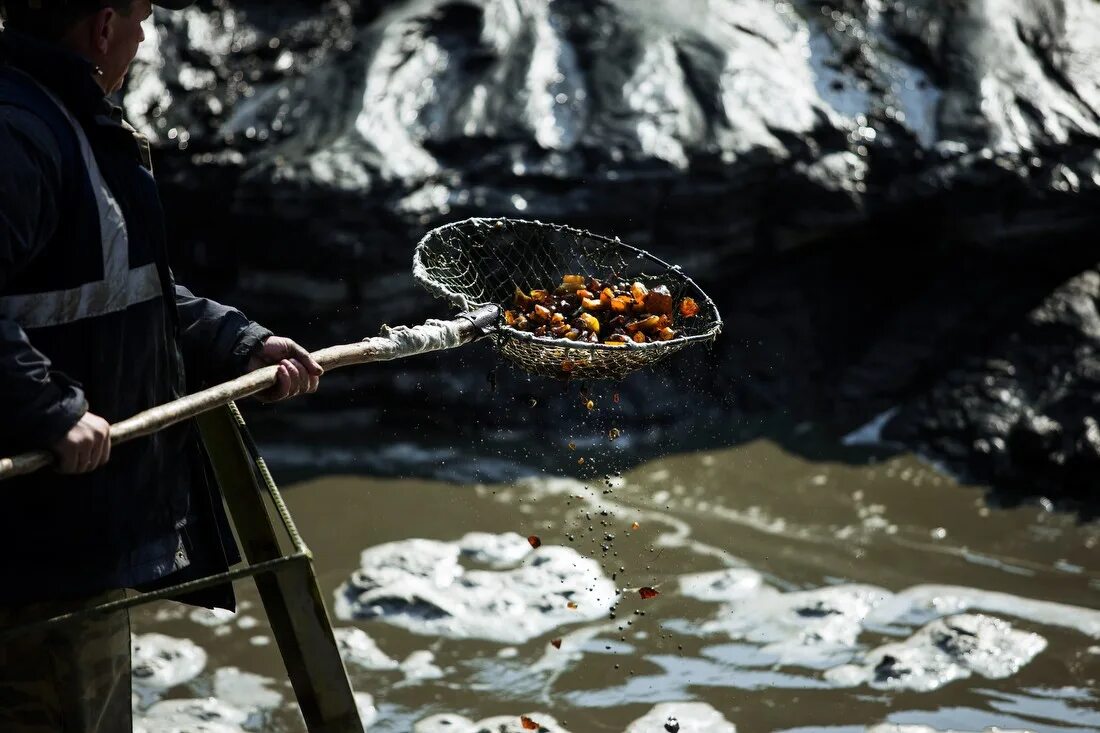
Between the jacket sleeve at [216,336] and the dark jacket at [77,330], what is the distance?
0.18m

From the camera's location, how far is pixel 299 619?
252 cm

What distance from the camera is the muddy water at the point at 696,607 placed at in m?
4.34

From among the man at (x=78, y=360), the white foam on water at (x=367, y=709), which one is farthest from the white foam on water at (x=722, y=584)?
the man at (x=78, y=360)

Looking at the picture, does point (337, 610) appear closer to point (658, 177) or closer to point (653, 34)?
point (658, 177)

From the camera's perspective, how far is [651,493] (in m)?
6.05

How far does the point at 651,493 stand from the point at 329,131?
8.32 ft

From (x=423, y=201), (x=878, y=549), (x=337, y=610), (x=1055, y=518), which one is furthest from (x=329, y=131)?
(x=1055, y=518)

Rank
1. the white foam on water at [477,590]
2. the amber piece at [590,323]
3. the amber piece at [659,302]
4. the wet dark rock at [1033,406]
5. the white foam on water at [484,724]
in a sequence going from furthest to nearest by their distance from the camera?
the wet dark rock at [1033,406]
the white foam on water at [477,590]
the white foam on water at [484,724]
the amber piece at [659,302]
the amber piece at [590,323]

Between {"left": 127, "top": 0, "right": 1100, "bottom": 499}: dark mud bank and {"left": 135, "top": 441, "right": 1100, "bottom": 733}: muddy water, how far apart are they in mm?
511

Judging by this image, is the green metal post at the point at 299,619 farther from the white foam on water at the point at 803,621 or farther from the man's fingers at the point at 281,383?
the white foam on water at the point at 803,621

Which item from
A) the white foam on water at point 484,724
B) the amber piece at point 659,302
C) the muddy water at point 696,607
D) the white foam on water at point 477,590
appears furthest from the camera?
the white foam on water at point 477,590

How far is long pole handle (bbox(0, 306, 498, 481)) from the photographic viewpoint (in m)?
2.25

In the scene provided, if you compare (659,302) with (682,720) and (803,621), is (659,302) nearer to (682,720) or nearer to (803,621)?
(682,720)

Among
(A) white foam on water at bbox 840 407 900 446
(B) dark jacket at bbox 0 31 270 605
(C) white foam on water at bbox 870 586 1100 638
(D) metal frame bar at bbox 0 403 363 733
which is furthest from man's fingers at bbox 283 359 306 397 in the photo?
(A) white foam on water at bbox 840 407 900 446
